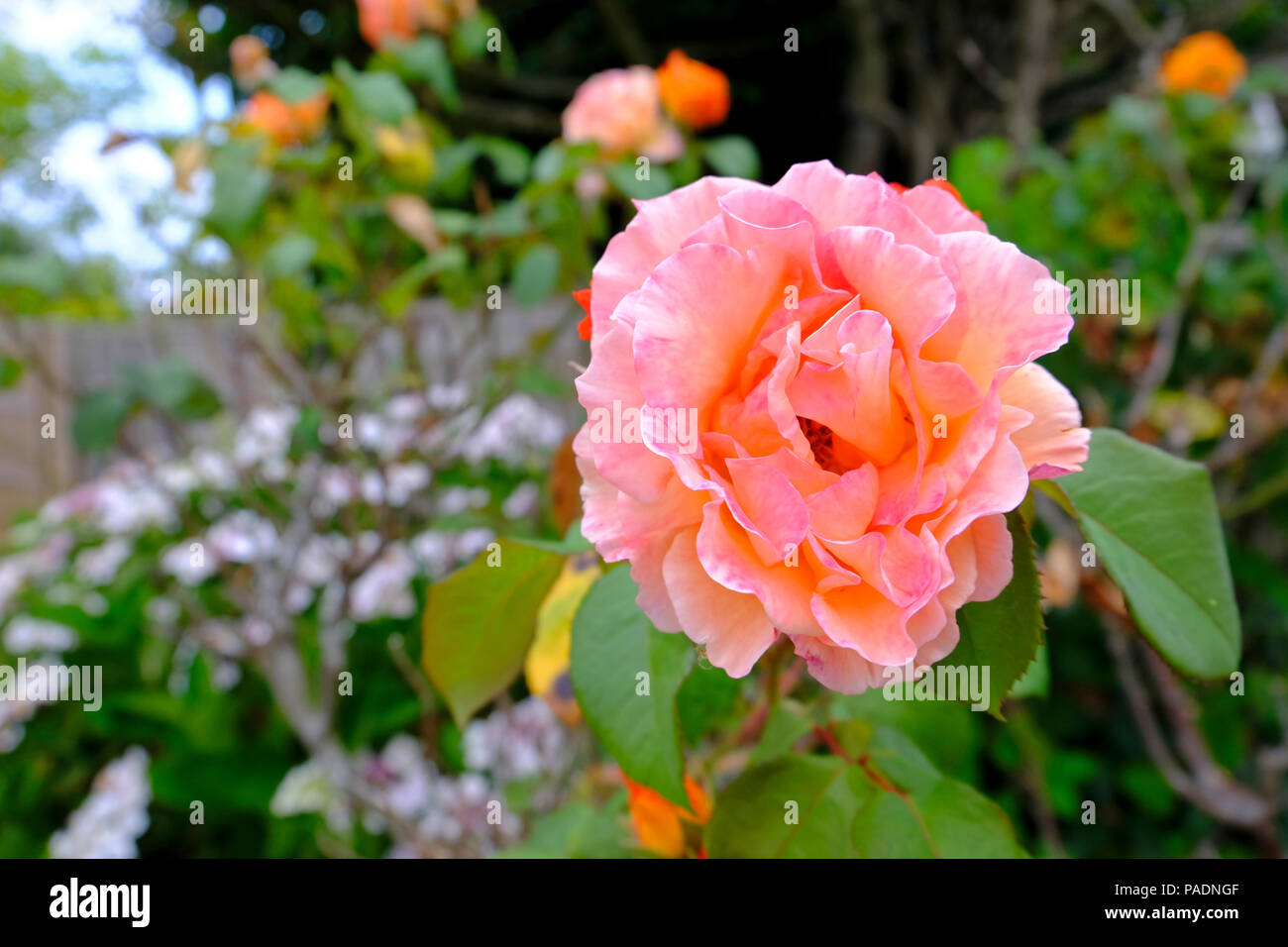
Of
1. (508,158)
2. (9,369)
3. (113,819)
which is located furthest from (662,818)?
(113,819)

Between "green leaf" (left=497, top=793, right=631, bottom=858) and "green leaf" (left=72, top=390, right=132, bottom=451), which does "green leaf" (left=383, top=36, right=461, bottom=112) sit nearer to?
"green leaf" (left=72, top=390, right=132, bottom=451)

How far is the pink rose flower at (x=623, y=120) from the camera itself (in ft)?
3.16

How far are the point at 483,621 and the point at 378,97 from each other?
0.66 metres

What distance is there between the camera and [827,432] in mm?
317

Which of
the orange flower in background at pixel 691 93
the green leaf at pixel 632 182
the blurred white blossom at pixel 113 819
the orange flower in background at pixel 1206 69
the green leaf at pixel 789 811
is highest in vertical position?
the orange flower in background at pixel 1206 69

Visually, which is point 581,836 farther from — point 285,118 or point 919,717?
point 285,118

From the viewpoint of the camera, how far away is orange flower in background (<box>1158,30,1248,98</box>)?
1.30 meters

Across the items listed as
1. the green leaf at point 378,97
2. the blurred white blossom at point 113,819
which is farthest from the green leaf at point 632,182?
the blurred white blossom at point 113,819

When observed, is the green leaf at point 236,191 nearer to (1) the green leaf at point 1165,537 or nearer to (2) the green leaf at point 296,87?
(2) the green leaf at point 296,87

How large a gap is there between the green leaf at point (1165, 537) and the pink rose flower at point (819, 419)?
8cm

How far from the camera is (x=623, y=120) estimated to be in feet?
3.16

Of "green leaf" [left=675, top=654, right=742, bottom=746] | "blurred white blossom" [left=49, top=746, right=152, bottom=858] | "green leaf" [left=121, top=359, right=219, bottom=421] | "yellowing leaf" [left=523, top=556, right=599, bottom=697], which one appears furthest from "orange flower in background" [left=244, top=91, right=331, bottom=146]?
"blurred white blossom" [left=49, top=746, right=152, bottom=858]

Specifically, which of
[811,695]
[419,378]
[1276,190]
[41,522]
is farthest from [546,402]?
[811,695]
